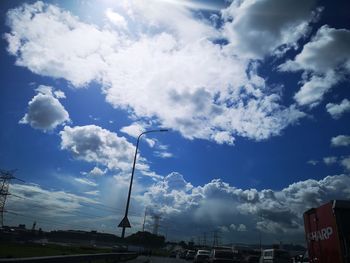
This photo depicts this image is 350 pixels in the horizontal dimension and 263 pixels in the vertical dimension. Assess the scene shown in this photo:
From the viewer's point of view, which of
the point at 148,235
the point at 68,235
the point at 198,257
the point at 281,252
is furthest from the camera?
the point at 148,235

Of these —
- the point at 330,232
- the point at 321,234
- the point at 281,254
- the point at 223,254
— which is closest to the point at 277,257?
the point at 281,254

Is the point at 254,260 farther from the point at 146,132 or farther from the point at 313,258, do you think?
the point at 313,258

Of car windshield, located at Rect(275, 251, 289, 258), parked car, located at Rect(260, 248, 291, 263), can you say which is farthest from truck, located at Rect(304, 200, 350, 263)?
car windshield, located at Rect(275, 251, 289, 258)

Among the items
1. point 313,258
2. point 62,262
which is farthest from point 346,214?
point 62,262

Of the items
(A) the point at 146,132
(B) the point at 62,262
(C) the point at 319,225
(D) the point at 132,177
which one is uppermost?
(A) the point at 146,132

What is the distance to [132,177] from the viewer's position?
34.1 meters

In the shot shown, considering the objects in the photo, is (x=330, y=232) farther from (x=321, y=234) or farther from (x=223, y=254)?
(x=223, y=254)

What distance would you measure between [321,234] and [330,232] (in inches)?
37.3

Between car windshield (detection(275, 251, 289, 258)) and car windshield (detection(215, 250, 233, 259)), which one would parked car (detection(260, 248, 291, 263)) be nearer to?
car windshield (detection(275, 251, 289, 258))

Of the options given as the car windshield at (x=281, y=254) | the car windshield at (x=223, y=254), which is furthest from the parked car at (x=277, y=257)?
the car windshield at (x=223, y=254)

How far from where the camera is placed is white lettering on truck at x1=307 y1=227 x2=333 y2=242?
12932mm

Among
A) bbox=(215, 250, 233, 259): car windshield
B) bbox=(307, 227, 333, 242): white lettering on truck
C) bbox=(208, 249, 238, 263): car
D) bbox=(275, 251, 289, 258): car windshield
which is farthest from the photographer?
bbox=(275, 251, 289, 258): car windshield

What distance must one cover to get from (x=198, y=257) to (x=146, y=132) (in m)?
15.1

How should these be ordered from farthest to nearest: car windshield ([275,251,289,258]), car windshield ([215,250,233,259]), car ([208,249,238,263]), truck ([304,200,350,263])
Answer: car windshield ([275,251,289,258])
car windshield ([215,250,233,259])
car ([208,249,238,263])
truck ([304,200,350,263])
